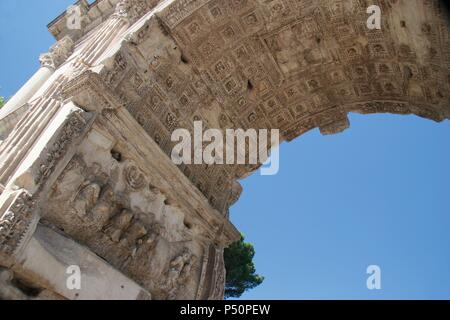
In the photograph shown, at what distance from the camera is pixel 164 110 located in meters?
6.11

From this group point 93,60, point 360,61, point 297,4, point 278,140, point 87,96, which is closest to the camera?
point 87,96

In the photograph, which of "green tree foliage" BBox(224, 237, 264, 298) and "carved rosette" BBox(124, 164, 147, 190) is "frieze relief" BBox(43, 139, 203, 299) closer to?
"carved rosette" BBox(124, 164, 147, 190)

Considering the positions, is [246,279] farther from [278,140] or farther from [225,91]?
[225,91]

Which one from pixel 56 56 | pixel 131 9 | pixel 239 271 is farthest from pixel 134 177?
pixel 239 271

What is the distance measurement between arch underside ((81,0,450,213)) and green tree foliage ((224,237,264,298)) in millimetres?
10160

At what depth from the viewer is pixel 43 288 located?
3.96m

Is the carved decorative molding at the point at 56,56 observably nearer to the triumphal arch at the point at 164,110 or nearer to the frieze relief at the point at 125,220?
the triumphal arch at the point at 164,110

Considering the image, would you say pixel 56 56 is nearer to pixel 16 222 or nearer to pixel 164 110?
pixel 164 110

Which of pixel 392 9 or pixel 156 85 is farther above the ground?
pixel 392 9

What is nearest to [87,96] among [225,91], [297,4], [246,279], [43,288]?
[43,288]

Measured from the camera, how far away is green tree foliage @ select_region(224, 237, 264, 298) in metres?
16.9

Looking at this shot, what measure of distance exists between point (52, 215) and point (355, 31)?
550 cm

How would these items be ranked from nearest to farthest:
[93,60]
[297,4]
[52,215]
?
[52,215] → [93,60] → [297,4]

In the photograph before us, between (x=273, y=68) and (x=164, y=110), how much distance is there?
7.60 feet
